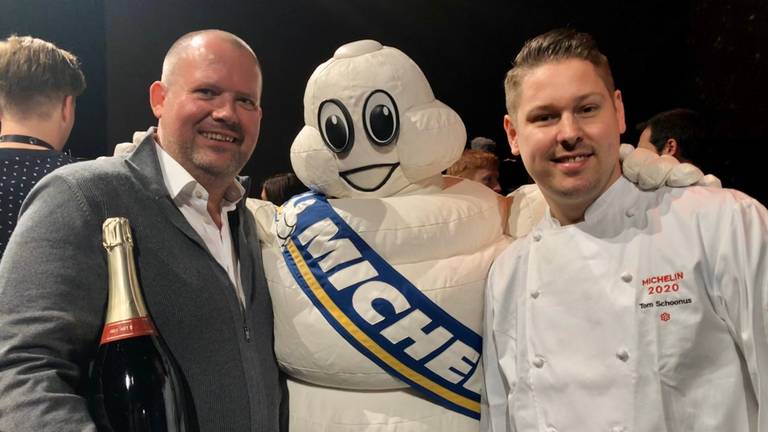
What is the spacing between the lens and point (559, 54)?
1254mm

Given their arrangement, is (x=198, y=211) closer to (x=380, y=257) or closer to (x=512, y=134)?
(x=380, y=257)

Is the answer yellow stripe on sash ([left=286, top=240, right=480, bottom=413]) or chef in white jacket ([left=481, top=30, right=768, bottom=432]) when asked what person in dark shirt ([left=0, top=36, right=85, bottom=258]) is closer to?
yellow stripe on sash ([left=286, top=240, right=480, bottom=413])

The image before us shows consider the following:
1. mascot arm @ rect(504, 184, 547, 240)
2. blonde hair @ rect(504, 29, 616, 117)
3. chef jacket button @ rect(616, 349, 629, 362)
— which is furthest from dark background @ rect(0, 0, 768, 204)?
chef jacket button @ rect(616, 349, 629, 362)

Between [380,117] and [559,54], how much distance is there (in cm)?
41

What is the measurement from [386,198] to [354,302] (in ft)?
0.86

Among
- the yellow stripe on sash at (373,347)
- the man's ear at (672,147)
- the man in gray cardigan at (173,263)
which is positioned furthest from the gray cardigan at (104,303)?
the man's ear at (672,147)

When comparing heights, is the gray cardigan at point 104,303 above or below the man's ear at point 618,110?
below

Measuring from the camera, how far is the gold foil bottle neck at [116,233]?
37.1 inches

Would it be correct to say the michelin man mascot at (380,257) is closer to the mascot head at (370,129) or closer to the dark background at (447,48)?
the mascot head at (370,129)

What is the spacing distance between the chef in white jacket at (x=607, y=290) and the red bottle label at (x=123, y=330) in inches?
27.9

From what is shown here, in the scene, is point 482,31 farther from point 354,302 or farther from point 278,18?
point 354,302

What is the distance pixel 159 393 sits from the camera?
1.01 metres

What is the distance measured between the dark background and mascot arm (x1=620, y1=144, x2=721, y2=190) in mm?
1932

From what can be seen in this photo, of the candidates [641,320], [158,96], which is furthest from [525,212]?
[158,96]
